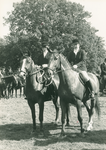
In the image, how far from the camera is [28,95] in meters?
6.85

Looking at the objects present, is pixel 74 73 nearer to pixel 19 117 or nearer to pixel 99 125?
pixel 99 125

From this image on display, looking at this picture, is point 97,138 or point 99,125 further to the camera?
point 99,125

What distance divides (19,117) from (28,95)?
348 centimetres

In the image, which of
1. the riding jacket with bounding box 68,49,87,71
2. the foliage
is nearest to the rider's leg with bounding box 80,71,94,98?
the riding jacket with bounding box 68,49,87,71

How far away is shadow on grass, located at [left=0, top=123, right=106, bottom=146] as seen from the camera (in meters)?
6.12

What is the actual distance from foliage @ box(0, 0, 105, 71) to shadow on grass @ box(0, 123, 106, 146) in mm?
22937

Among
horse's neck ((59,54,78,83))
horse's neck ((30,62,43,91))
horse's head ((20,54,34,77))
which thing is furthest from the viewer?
horse's neck ((30,62,43,91))

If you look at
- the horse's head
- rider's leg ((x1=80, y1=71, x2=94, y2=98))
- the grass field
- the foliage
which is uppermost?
the foliage

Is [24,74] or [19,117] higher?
[24,74]

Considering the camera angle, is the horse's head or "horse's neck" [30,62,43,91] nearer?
the horse's head

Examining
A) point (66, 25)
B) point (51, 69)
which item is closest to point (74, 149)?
point (51, 69)

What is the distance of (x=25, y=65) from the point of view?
6.43 meters

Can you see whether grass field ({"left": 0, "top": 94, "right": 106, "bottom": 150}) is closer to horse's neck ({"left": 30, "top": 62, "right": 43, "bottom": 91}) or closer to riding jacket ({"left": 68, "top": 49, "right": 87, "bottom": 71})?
horse's neck ({"left": 30, "top": 62, "right": 43, "bottom": 91})

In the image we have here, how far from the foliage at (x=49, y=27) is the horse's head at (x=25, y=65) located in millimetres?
23440
